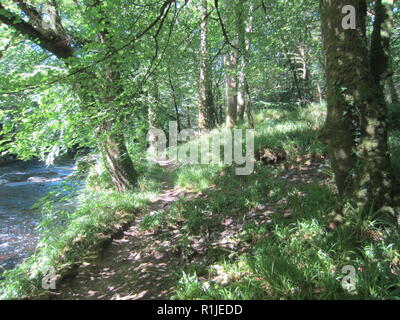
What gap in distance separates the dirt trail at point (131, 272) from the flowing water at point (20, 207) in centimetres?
165

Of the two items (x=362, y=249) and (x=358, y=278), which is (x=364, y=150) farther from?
(x=358, y=278)

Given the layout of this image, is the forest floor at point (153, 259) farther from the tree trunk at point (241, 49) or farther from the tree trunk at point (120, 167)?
the tree trunk at point (241, 49)

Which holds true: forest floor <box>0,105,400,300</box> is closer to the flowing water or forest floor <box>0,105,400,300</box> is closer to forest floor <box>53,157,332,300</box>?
forest floor <box>53,157,332,300</box>

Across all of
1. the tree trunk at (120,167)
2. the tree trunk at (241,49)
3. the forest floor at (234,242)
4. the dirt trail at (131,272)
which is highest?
the tree trunk at (241,49)

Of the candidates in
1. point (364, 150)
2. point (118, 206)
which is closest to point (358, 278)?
point (364, 150)

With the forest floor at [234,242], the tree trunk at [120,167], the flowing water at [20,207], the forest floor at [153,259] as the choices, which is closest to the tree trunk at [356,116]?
the forest floor at [234,242]

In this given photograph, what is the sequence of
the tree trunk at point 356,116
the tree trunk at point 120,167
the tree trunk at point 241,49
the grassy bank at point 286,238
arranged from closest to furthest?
1. the grassy bank at point 286,238
2. the tree trunk at point 356,116
3. the tree trunk at point 241,49
4. the tree trunk at point 120,167

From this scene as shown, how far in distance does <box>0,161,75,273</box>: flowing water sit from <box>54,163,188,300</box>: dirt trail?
165 cm

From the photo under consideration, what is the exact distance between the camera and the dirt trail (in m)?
2.93

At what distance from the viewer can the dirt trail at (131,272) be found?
293cm

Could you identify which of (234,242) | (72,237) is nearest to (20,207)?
(72,237)

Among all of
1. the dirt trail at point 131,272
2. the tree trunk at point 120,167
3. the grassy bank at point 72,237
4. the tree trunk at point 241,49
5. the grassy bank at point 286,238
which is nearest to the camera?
the grassy bank at point 286,238

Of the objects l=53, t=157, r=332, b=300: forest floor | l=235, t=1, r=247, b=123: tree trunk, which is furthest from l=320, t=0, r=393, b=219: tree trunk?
l=235, t=1, r=247, b=123: tree trunk

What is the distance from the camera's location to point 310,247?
8.34 ft
